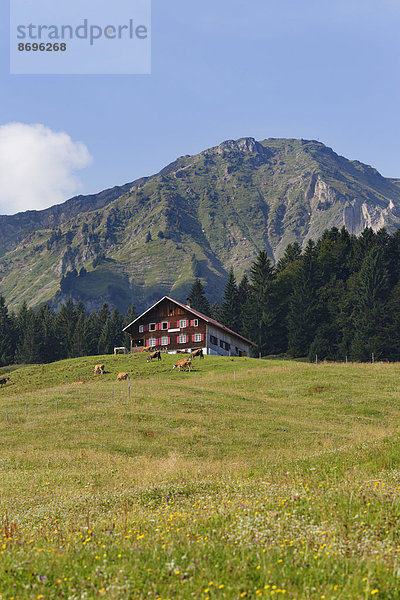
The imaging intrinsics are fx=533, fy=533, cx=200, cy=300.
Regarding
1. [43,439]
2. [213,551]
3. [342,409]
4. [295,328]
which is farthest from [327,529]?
[295,328]

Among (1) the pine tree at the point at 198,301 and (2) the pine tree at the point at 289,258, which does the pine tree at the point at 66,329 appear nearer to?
(1) the pine tree at the point at 198,301

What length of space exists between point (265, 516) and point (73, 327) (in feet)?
484

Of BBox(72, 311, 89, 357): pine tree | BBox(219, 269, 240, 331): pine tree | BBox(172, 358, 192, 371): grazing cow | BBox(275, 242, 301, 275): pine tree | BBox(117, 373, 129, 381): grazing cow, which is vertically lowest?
BBox(117, 373, 129, 381): grazing cow

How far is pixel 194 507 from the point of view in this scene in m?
13.6

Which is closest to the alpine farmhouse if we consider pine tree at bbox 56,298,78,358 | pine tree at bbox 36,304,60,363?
pine tree at bbox 36,304,60,363

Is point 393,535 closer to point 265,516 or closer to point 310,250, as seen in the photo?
point 265,516

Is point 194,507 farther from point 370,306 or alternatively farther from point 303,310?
point 303,310

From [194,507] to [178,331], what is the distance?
270 ft

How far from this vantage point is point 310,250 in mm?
129000

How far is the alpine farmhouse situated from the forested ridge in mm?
18722

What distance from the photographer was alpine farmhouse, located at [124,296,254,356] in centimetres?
9319

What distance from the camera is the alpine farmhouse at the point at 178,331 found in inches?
3669

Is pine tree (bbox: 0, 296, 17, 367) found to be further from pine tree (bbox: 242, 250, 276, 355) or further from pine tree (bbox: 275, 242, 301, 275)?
pine tree (bbox: 275, 242, 301, 275)

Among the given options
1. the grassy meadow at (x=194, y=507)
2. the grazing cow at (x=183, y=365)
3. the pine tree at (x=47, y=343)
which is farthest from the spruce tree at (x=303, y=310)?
the grassy meadow at (x=194, y=507)
